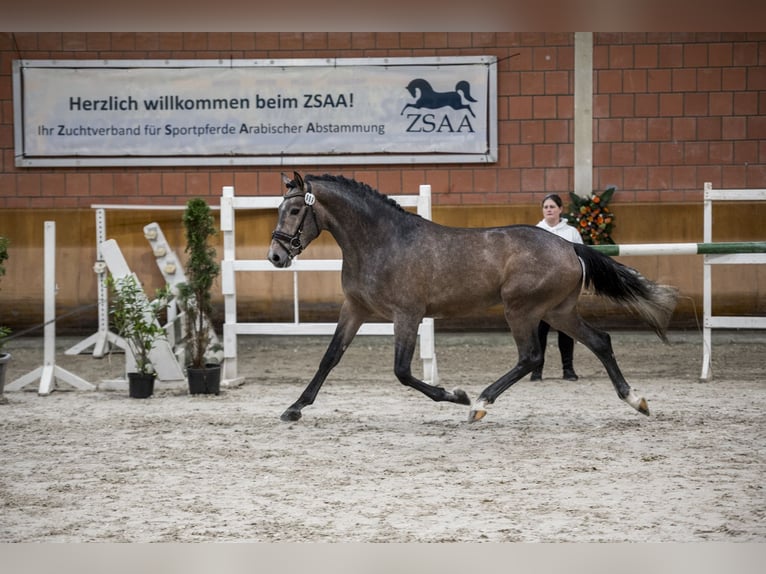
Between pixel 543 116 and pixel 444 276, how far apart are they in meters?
4.99

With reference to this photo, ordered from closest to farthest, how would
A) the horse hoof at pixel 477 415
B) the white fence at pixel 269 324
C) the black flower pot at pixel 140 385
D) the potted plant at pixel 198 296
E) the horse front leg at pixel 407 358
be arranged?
1. the horse hoof at pixel 477 415
2. the horse front leg at pixel 407 358
3. the black flower pot at pixel 140 385
4. the potted plant at pixel 198 296
5. the white fence at pixel 269 324

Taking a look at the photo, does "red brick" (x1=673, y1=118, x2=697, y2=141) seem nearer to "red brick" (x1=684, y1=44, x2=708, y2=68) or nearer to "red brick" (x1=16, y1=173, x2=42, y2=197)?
"red brick" (x1=684, y1=44, x2=708, y2=68)

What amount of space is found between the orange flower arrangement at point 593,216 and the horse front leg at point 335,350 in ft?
15.4

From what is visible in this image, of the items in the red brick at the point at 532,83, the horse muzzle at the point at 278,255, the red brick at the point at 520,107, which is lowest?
the horse muzzle at the point at 278,255

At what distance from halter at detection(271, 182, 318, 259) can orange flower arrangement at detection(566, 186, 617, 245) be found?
486 centimetres

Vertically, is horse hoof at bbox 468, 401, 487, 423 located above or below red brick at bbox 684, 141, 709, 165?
below

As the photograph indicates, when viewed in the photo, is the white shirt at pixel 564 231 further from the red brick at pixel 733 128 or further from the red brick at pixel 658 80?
the red brick at pixel 733 128

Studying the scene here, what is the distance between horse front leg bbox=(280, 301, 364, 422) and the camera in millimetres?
5715

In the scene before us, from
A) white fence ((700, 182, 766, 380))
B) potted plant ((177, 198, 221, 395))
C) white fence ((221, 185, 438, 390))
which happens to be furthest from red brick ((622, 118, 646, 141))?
potted plant ((177, 198, 221, 395))

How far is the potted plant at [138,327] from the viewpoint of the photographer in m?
6.81

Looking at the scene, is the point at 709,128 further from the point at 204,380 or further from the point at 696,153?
the point at 204,380

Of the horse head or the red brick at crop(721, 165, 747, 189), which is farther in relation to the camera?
the red brick at crop(721, 165, 747, 189)

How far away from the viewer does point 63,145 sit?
1012 cm

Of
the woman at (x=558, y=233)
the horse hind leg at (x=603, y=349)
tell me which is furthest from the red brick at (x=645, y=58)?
the horse hind leg at (x=603, y=349)
